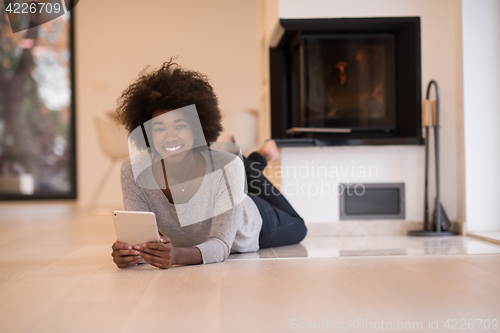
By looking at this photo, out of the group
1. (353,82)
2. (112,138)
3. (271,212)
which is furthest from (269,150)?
(112,138)

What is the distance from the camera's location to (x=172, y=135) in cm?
170

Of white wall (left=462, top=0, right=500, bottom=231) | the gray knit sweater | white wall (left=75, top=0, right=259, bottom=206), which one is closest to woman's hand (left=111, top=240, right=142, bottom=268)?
the gray knit sweater

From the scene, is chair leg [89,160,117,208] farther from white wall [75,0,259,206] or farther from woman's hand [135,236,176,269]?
woman's hand [135,236,176,269]

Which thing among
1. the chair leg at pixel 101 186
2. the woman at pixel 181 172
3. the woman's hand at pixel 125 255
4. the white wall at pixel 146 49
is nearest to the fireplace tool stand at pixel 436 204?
the woman at pixel 181 172

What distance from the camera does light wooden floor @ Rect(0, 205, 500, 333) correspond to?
1.10 meters

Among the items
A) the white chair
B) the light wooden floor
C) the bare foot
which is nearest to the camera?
the light wooden floor

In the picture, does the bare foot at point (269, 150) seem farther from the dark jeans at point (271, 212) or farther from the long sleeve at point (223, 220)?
the long sleeve at point (223, 220)

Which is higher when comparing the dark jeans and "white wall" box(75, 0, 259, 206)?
"white wall" box(75, 0, 259, 206)

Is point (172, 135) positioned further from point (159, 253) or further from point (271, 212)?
point (271, 212)

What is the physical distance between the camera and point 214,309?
120 cm

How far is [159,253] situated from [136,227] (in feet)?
0.40

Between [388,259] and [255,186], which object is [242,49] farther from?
[388,259]

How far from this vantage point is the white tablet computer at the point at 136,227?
5.02 ft

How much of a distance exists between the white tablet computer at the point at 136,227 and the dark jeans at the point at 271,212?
70cm
